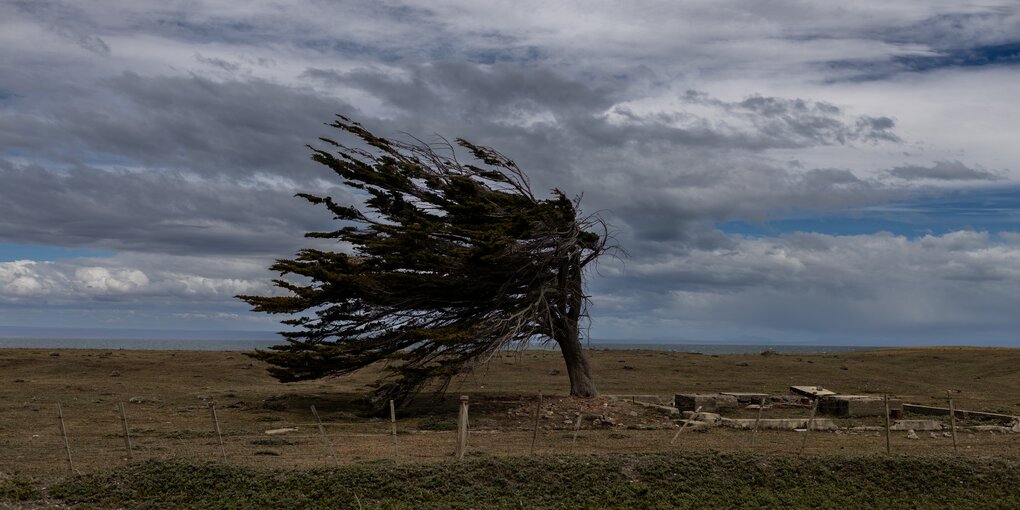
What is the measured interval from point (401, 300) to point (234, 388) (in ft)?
55.2

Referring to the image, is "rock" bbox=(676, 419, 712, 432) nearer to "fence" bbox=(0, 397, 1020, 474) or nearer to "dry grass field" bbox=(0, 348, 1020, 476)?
"fence" bbox=(0, 397, 1020, 474)

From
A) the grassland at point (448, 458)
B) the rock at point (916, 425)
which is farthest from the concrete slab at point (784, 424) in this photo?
the rock at point (916, 425)

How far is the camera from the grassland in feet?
55.5

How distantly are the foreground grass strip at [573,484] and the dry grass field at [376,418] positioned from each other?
5.81 feet

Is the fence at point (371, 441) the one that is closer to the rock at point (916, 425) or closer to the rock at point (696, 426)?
the rock at point (696, 426)

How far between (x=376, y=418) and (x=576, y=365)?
8.08 m

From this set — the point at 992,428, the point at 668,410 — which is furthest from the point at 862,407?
the point at 668,410

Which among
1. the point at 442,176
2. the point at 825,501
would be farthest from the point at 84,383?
the point at 825,501

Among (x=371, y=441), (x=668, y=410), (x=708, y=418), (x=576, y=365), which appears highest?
(x=576, y=365)

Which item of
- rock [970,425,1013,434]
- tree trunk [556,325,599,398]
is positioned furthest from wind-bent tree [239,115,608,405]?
rock [970,425,1013,434]

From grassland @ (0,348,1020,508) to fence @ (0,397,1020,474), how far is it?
0.09 metres

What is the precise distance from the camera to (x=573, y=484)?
17406 millimetres

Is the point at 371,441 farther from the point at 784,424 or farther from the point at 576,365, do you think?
the point at 784,424

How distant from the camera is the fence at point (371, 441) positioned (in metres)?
20.4
